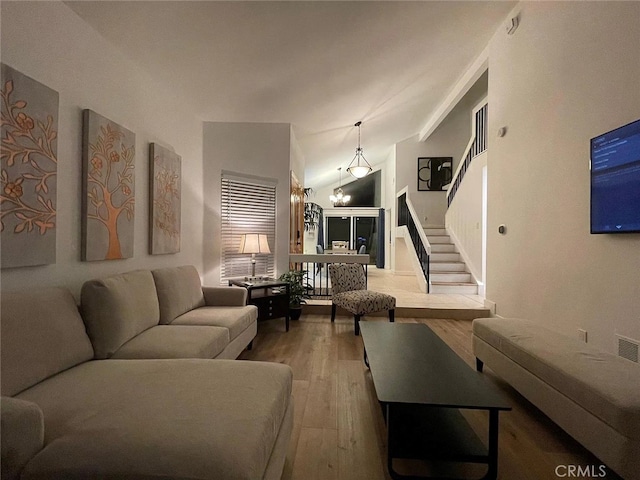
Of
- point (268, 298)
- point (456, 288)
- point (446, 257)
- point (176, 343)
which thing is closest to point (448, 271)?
point (446, 257)

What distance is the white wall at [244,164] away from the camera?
15.4 ft

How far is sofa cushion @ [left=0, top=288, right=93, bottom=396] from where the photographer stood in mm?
1477

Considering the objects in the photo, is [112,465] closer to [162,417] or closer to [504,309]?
[162,417]

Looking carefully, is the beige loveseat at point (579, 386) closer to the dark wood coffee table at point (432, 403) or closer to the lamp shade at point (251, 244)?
the dark wood coffee table at point (432, 403)

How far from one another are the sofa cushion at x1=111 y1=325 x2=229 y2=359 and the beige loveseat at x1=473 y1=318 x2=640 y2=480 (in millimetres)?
2198

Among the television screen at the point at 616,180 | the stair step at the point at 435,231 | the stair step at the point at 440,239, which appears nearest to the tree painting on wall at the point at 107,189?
the television screen at the point at 616,180

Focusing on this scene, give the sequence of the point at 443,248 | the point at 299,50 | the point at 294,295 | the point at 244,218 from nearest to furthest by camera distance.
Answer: the point at 299,50, the point at 294,295, the point at 244,218, the point at 443,248

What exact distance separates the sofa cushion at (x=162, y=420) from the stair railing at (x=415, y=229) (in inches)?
207

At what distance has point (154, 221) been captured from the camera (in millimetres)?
3270

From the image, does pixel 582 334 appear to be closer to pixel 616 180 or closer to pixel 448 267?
pixel 616 180

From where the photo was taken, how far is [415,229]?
25.0 ft

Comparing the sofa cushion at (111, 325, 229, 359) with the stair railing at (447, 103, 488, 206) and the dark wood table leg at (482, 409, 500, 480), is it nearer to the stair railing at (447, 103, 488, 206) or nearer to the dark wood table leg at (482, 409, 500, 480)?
the dark wood table leg at (482, 409, 500, 480)

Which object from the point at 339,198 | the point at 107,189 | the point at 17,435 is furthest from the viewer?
the point at 339,198

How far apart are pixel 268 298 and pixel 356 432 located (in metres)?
2.25
